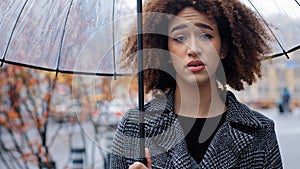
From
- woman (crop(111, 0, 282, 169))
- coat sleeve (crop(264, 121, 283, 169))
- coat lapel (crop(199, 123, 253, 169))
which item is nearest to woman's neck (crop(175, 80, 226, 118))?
woman (crop(111, 0, 282, 169))

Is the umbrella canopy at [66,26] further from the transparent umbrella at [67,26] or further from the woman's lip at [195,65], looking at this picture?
the woman's lip at [195,65]

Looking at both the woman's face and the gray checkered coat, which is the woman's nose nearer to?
the woman's face

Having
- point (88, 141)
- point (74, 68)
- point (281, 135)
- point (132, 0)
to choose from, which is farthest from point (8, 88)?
point (281, 135)

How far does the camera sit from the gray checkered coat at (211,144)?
76.6 inches

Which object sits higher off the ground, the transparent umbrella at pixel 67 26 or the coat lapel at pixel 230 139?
the transparent umbrella at pixel 67 26

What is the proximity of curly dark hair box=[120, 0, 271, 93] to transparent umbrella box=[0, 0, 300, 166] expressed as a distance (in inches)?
4.8

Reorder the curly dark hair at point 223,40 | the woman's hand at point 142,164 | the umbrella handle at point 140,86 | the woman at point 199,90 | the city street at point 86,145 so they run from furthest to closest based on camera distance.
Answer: the city street at point 86,145 → the curly dark hair at point 223,40 → the woman at point 199,90 → the umbrella handle at point 140,86 → the woman's hand at point 142,164

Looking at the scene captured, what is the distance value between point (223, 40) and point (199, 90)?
0.22 m

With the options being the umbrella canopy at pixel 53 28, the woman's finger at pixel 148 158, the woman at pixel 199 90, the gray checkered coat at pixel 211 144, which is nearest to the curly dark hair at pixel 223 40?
the woman at pixel 199 90

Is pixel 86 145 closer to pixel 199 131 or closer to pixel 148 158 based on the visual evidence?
pixel 199 131

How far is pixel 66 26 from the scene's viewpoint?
2.37 meters

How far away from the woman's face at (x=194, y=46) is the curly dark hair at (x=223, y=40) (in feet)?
0.12

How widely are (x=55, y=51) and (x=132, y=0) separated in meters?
0.44

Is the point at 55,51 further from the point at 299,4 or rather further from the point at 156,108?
the point at 299,4
